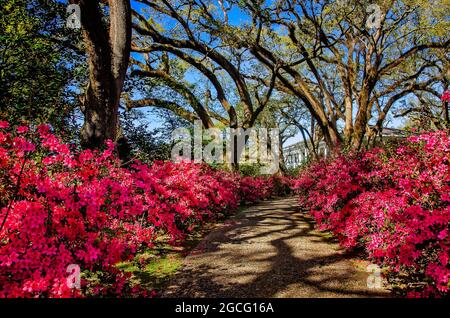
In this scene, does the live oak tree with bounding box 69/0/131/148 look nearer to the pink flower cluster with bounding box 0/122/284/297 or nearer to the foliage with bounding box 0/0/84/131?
the foliage with bounding box 0/0/84/131

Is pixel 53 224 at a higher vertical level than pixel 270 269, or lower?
higher

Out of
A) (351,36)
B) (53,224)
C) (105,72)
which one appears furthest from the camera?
(351,36)

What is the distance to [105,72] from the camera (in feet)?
18.9

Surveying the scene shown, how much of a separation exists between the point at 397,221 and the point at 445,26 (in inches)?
488

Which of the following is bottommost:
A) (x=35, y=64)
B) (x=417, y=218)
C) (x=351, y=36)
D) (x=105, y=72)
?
(x=417, y=218)

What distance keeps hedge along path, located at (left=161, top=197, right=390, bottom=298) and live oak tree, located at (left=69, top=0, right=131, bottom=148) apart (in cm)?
307

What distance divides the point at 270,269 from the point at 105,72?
470 cm

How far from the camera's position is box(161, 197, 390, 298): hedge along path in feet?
13.1

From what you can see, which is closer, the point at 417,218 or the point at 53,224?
the point at 53,224

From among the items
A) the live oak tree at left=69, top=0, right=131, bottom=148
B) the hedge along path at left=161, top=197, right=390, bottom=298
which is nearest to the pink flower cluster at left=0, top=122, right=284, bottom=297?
the hedge along path at left=161, top=197, right=390, bottom=298

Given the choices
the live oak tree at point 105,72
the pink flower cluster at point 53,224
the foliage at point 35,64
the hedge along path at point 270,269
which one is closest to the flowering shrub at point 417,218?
the hedge along path at point 270,269

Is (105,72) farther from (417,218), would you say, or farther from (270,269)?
(417,218)

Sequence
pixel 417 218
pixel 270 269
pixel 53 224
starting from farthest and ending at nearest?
pixel 270 269
pixel 417 218
pixel 53 224

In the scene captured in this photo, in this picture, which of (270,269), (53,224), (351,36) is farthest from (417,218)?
(351,36)
